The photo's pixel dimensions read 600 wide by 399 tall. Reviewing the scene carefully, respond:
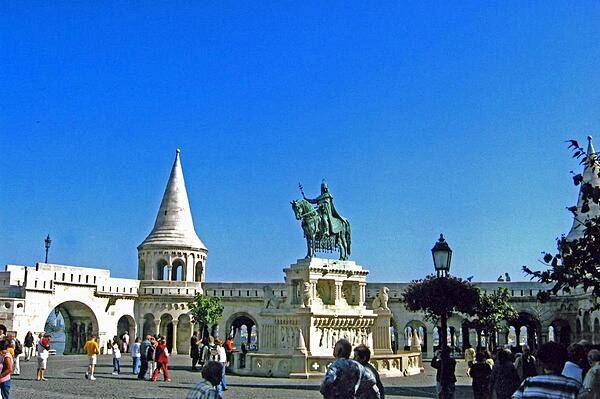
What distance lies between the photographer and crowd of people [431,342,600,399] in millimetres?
4867

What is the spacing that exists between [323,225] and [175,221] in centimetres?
2218

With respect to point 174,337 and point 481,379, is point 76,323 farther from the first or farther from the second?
point 481,379

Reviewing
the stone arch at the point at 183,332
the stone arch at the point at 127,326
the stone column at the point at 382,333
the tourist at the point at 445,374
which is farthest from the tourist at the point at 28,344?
the tourist at the point at 445,374

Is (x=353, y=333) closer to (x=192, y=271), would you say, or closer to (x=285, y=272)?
(x=285, y=272)

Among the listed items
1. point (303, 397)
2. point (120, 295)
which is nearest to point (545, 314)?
point (120, 295)

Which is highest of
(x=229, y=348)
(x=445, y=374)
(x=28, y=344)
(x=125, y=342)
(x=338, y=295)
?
(x=338, y=295)

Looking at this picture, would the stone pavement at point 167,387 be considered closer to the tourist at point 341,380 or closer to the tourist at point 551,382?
the tourist at point 341,380

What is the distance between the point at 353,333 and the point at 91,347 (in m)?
10.5

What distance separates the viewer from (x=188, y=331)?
151ft

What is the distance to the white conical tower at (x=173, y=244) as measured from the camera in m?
46.1

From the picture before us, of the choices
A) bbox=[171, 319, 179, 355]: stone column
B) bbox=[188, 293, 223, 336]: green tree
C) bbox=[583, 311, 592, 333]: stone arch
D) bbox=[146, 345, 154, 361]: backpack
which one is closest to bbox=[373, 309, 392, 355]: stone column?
bbox=[146, 345, 154, 361]: backpack

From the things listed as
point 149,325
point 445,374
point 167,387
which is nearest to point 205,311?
point 149,325

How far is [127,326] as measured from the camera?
46.8m

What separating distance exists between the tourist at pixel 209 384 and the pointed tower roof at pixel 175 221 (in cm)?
4076
